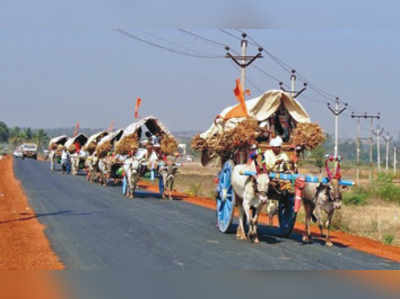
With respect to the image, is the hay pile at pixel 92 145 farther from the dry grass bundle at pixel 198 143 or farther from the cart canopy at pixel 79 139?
the dry grass bundle at pixel 198 143

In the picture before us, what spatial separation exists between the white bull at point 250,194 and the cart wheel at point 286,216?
889mm

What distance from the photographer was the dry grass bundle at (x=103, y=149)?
→ 1257 inches

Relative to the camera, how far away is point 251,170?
12070mm

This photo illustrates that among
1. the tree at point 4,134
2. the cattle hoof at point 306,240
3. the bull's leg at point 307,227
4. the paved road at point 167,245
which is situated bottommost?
the paved road at point 167,245

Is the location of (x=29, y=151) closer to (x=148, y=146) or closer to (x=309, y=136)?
(x=148, y=146)

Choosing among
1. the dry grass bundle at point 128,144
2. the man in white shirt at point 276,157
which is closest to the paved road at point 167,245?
the man in white shirt at point 276,157

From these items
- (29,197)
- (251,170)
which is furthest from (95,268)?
(29,197)

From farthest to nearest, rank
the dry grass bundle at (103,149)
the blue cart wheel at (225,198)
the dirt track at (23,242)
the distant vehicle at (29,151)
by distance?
the distant vehicle at (29,151) < the dry grass bundle at (103,149) < the blue cart wheel at (225,198) < the dirt track at (23,242)

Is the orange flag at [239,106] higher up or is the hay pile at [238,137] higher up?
the orange flag at [239,106]

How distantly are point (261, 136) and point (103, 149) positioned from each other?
1995 centimetres

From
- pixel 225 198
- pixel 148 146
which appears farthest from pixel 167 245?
pixel 148 146

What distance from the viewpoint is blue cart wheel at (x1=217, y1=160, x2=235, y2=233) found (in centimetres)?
1330

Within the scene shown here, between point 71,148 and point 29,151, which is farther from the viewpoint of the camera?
point 29,151

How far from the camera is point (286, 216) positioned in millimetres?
13414
